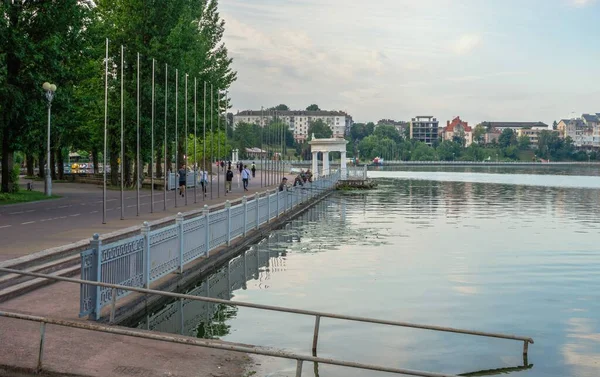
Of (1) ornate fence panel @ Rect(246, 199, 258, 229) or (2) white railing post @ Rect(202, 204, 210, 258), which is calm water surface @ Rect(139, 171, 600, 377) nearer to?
(2) white railing post @ Rect(202, 204, 210, 258)

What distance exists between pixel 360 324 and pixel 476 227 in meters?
25.3

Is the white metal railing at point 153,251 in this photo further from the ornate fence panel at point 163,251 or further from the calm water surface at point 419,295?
the calm water surface at point 419,295

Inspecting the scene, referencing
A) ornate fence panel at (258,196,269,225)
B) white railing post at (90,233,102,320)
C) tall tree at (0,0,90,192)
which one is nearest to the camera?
white railing post at (90,233,102,320)

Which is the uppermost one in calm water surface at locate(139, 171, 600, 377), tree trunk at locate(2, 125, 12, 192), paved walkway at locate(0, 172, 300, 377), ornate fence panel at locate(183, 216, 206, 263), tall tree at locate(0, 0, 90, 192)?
tall tree at locate(0, 0, 90, 192)

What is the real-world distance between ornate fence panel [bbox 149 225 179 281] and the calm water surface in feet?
2.86

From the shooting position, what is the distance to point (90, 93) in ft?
191

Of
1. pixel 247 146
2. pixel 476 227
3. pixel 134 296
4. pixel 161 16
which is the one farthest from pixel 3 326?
pixel 247 146

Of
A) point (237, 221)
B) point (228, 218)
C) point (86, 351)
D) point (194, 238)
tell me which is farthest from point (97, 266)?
point (237, 221)

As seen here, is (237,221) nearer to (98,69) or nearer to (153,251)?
(153,251)

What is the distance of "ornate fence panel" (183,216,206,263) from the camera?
19562 millimetres

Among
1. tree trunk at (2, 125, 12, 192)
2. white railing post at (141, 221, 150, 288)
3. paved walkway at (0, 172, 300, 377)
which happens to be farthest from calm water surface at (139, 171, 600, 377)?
tree trunk at (2, 125, 12, 192)

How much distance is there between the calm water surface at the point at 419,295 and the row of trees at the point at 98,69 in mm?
12355

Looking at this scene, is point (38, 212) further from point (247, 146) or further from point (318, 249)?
point (247, 146)

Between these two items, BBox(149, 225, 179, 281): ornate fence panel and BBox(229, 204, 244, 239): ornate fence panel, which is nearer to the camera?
BBox(149, 225, 179, 281): ornate fence panel
